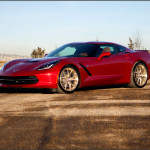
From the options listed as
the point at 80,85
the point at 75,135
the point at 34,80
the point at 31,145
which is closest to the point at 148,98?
the point at 80,85

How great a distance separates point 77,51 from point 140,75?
6.76ft

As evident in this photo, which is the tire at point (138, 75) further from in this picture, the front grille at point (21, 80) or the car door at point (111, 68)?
the front grille at point (21, 80)

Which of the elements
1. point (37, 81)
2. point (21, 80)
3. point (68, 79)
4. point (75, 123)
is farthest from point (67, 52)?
point (75, 123)

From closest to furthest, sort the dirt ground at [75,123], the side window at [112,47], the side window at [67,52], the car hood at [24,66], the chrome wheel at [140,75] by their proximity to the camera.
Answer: the dirt ground at [75,123]
the car hood at [24,66]
the side window at [67,52]
the side window at [112,47]
the chrome wheel at [140,75]

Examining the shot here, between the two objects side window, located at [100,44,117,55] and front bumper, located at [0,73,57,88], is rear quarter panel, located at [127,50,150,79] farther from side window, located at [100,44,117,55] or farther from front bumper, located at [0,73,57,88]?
front bumper, located at [0,73,57,88]

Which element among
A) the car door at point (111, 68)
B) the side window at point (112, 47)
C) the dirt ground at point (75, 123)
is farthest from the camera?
the side window at point (112, 47)

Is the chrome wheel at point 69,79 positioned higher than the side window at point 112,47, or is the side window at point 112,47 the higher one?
the side window at point 112,47

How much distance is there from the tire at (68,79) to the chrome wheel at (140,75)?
2.17m

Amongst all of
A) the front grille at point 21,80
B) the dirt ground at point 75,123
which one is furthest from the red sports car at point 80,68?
the dirt ground at point 75,123

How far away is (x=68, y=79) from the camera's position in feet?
27.7

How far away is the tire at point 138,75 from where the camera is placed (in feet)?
32.7

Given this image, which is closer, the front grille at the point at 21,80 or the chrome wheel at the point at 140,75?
the front grille at the point at 21,80

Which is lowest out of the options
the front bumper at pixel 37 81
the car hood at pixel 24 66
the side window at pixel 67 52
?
the front bumper at pixel 37 81

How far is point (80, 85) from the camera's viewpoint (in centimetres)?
874
